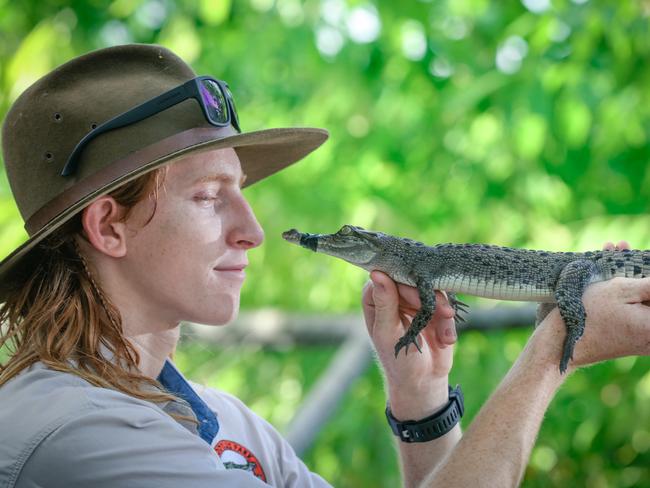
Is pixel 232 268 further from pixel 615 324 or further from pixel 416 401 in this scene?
pixel 615 324

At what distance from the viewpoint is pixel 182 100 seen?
1938 mm

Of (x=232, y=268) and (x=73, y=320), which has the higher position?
(x=232, y=268)

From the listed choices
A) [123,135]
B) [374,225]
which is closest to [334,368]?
[374,225]

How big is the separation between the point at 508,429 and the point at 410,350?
51cm

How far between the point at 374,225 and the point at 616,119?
145 centimetres

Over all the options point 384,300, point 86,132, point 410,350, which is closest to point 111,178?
point 86,132

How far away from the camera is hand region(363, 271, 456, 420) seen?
2.23 metres

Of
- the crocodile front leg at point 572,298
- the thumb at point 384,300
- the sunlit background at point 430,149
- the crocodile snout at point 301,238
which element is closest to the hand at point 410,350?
the thumb at point 384,300

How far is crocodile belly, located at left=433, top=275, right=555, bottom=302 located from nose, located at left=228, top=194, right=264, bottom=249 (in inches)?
20.4

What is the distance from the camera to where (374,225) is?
494 centimetres

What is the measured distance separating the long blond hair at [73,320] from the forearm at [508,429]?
64 cm

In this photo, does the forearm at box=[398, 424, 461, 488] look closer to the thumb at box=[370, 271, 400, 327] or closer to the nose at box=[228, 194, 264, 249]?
the thumb at box=[370, 271, 400, 327]

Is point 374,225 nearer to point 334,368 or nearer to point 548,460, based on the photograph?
point 334,368

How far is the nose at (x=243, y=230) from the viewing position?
1.96m
